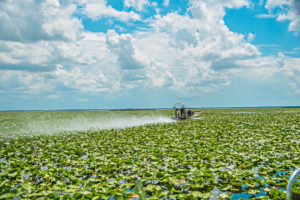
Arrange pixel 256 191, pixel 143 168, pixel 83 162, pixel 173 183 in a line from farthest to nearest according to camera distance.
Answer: pixel 83 162 < pixel 143 168 < pixel 173 183 < pixel 256 191

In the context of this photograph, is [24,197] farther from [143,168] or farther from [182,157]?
[182,157]

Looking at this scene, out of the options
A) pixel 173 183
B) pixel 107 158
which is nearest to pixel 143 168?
pixel 173 183

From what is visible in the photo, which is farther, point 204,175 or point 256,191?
point 204,175

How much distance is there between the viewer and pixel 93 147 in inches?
382

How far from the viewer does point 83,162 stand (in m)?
6.75

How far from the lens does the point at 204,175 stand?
5.02m

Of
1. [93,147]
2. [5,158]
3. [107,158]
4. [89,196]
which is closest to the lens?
[89,196]

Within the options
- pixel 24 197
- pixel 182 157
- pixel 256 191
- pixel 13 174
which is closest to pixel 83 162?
pixel 13 174

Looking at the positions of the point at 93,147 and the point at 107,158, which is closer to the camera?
the point at 107,158

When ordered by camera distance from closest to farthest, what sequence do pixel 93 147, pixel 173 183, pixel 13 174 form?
pixel 173 183 < pixel 13 174 < pixel 93 147

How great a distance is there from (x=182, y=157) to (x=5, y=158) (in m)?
6.71

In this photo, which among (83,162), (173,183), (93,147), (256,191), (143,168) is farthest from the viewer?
(93,147)

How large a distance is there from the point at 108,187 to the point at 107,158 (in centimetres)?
296

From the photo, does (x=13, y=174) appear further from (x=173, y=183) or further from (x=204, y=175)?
(x=204, y=175)
